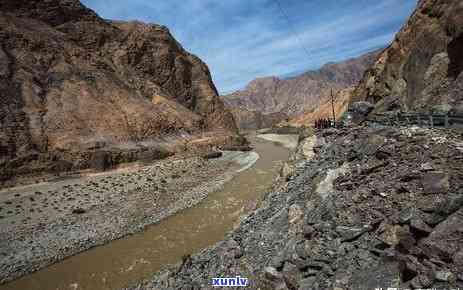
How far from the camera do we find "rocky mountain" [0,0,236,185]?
4131 centimetres

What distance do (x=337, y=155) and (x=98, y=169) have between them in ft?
111

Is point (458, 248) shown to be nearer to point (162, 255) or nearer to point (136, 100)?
point (162, 255)

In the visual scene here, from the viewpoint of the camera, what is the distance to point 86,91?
5159 cm

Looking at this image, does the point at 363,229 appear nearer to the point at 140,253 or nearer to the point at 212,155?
the point at 140,253

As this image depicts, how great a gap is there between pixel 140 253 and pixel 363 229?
43.9 feet

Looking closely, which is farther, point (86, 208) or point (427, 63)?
point (427, 63)

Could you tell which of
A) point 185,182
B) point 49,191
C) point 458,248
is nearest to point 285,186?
point 458,248

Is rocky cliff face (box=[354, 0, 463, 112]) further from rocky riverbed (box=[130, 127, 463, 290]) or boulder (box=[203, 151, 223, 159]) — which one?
boulder (box=[203, 151, 223, 159])

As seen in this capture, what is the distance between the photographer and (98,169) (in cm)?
4059

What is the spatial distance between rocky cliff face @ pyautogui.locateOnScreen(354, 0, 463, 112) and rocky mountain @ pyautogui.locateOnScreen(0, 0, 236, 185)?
34284mm

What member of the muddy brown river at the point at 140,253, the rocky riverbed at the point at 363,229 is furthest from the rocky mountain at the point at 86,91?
the rocky riverbed at the point at 363,229

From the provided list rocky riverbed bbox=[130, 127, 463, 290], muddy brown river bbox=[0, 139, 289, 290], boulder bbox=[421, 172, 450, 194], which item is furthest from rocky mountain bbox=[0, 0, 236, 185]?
boulder bbox=[421, 172, 450, 194]

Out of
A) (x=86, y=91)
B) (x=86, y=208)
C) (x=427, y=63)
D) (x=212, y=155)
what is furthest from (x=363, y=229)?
(x=86, y=91)

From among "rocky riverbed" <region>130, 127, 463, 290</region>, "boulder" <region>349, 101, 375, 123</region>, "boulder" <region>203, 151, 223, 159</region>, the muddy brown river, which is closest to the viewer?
"rocky riverbed" <region>130, 127, 463, 290</region>
